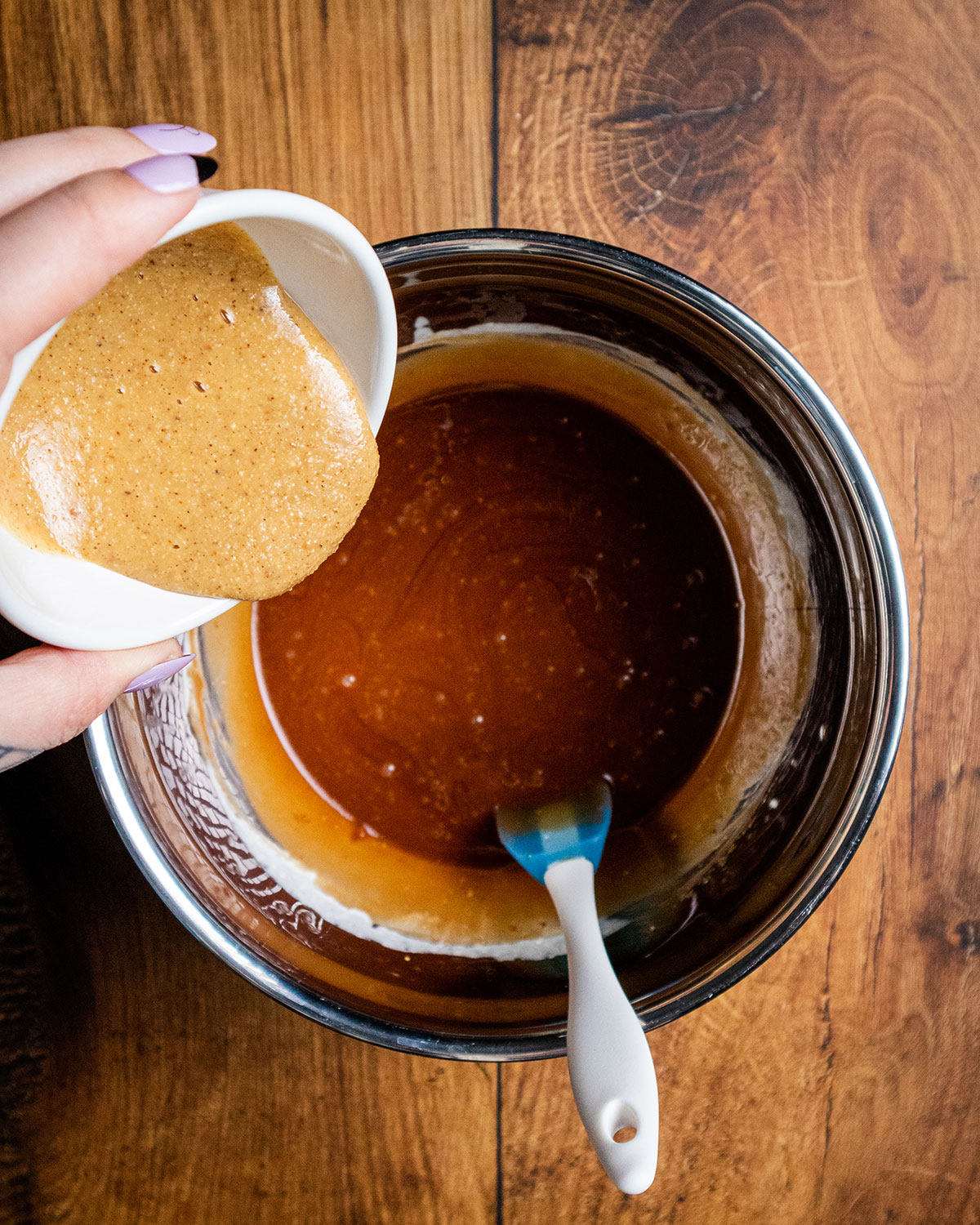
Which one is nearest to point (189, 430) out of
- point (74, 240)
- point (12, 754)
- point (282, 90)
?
point (74, 240)

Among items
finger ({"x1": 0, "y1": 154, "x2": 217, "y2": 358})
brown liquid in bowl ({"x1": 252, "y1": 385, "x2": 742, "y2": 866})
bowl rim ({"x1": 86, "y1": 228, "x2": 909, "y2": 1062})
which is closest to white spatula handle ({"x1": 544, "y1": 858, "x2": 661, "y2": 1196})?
bowl rim ({"x1": 86, "y1": 228, "x2": 909, "y2": 1062})

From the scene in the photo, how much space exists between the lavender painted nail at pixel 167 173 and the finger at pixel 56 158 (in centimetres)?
6

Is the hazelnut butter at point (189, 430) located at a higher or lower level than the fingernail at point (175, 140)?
lower

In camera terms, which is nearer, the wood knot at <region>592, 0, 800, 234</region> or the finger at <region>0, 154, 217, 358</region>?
the finger at <region>0, 154, 217, 358</region>

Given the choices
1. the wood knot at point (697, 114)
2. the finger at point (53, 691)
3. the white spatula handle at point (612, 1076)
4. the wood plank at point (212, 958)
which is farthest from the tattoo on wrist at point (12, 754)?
the wood knot at point (697, 114)

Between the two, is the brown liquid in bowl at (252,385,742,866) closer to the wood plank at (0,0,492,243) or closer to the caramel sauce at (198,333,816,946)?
the caramel sauce at (198,333,816,946)

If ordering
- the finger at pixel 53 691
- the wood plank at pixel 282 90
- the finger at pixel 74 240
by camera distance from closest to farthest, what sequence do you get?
the finger at pixel 74 240
the finger at pixel 53 691
the wood plank at pixel 282 90

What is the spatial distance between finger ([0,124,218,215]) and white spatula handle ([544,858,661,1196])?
1.69ft

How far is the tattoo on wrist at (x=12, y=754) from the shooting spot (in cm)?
49

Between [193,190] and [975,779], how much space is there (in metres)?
0.63

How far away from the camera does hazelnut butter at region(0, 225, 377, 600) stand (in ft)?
1.35

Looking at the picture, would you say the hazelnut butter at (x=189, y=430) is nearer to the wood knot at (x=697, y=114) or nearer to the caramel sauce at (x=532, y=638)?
the caramel sauce at (x=532, y=638)

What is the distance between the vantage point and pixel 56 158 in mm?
429

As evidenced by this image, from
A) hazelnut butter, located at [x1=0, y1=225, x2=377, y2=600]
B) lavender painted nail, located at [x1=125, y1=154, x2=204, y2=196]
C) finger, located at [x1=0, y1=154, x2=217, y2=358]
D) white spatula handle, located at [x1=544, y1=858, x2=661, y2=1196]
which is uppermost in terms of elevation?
lavender painted nail, located at [x1=125, y1=154, x2=204, y2=196]
